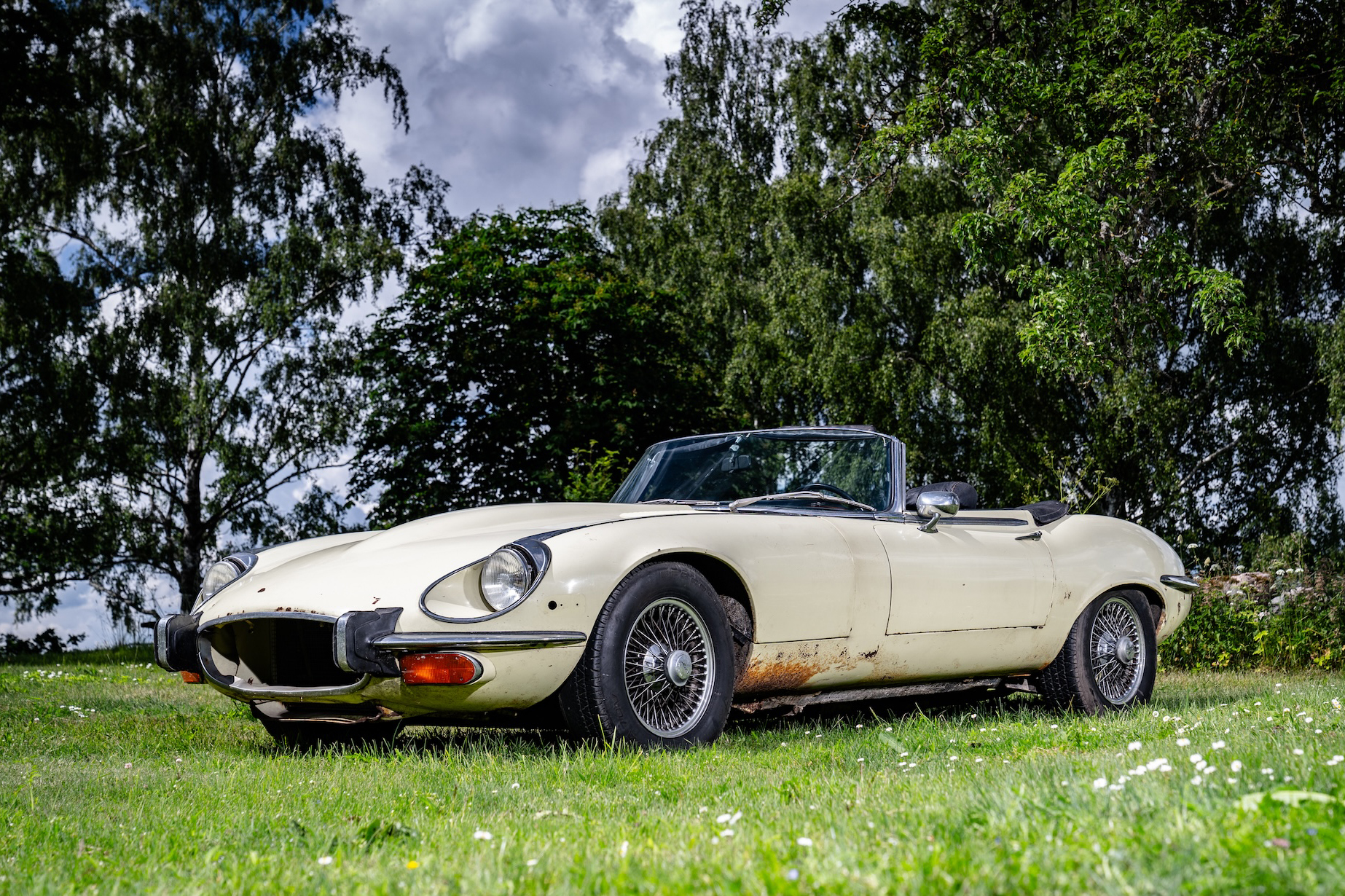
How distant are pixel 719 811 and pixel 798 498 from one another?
2569 millimetres

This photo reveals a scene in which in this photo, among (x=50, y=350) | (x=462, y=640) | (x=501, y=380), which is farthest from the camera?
(x=501, y=380)

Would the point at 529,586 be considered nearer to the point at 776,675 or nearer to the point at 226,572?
the point at 776,675

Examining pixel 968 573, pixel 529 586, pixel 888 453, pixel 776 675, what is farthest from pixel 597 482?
pixel 529 586

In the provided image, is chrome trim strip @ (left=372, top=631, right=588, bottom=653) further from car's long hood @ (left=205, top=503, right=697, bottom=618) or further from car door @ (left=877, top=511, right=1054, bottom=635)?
car door @ (left=877, top=511, right=1054, bottom=635)

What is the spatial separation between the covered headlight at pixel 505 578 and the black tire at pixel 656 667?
32 cm

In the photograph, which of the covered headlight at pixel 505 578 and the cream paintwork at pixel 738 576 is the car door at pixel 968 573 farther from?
the covered headlight at pixel 505 578

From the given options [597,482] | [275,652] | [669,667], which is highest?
[597,482]

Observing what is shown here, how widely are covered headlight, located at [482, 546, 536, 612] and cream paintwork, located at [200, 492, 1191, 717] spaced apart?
48mm

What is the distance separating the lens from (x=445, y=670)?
407cm

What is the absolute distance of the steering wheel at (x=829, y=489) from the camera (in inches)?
224

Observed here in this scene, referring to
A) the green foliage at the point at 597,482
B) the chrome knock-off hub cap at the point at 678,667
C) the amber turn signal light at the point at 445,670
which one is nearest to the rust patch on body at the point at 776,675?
the chrome knock-off hub cap at the point at 678,667

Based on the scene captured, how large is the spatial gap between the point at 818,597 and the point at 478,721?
148 cm

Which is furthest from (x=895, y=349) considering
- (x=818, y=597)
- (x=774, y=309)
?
(x=818, y=597)

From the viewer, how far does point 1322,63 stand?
42.9 feet
